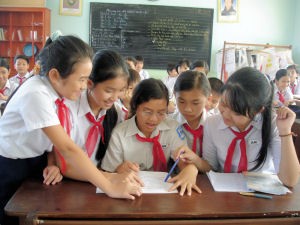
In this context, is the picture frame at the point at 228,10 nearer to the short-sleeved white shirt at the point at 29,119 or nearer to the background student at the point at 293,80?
the background student at the point at 293,80

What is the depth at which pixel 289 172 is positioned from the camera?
1229 millimetres

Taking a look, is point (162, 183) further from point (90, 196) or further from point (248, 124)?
point (248, 124)

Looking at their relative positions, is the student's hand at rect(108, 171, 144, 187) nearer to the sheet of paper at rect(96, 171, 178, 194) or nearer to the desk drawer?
the sheet of paper at rect(96, 171, 178, 194)

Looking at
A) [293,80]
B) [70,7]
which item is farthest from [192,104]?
[70,7]

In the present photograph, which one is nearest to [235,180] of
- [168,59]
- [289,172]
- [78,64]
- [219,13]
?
[289,172]

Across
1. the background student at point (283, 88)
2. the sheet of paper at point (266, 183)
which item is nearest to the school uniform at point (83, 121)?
the sheet of paper at point (266, 183)

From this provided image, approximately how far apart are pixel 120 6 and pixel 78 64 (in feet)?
17.5

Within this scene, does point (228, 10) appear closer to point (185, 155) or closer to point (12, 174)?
point (185, 155)

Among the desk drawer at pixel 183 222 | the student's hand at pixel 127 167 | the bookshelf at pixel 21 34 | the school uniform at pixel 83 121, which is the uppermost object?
the bookshelf at pixel 21 34

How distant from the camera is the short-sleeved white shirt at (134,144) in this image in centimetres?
141

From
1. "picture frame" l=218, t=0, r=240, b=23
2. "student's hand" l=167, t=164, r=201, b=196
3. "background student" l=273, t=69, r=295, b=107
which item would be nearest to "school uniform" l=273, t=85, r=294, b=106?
"background student" l=273, t=69, r=295, b=107

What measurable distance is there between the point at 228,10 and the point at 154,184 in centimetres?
590

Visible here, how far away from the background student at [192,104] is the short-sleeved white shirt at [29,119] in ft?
2.15

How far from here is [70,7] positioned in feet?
20.0
